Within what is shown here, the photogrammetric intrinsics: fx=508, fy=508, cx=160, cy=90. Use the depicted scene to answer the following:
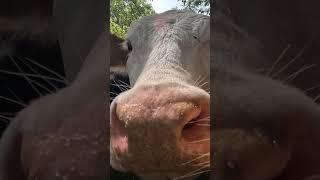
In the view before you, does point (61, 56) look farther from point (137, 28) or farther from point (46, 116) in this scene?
point (137, 28)

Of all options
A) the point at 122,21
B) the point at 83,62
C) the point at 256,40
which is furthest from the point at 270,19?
the point at 122,21

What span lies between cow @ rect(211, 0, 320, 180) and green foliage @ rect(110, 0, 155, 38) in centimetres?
308

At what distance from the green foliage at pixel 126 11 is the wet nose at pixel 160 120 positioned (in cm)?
302

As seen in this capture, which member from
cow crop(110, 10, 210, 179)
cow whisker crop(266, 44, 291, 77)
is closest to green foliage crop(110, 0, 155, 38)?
cow crop(110, 10, 210, 179)

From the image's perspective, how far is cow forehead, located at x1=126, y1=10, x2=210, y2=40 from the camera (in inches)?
55.2

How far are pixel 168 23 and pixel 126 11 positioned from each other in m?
3.09

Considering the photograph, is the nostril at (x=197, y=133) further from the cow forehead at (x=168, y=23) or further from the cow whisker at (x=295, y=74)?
the cow forehead at (x=168, y=23)

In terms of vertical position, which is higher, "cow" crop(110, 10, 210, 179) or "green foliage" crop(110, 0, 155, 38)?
"green foliage" crop(110, 0, 155, 38)

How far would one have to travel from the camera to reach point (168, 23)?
1413 mm

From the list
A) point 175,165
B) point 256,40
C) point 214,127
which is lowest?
point 175,165

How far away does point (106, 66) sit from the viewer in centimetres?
84

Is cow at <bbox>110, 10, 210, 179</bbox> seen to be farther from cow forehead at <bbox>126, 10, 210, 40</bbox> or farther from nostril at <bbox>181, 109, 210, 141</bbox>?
cow forehead at <bbox>126, 10, 210, 40</bbox>

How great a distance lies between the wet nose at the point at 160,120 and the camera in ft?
2.66

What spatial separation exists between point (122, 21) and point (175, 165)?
10.9 ft
